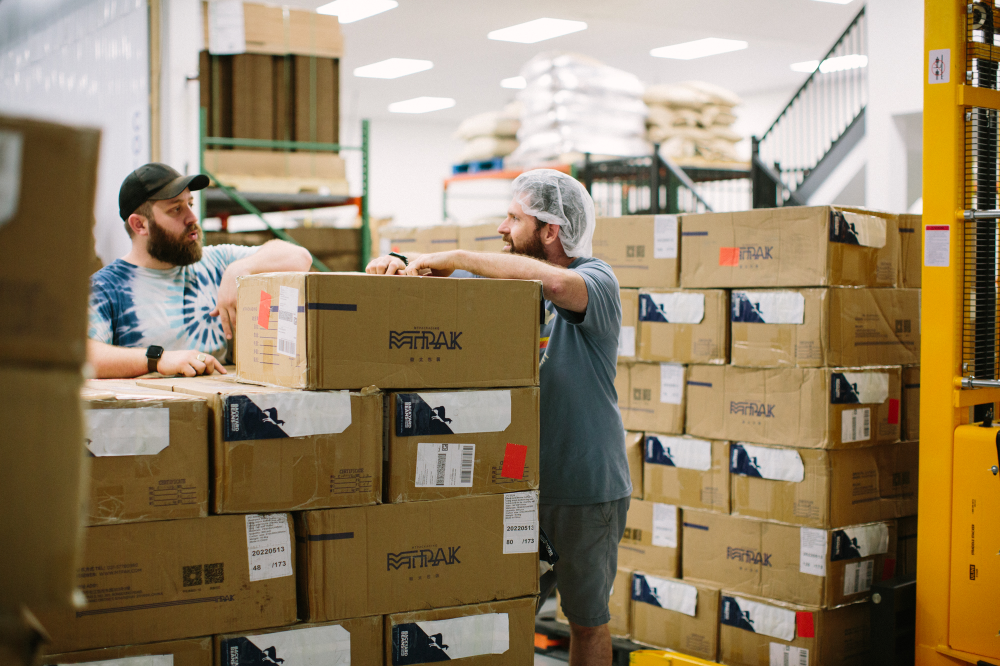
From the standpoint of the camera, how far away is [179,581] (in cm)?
171

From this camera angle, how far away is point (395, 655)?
189 cm

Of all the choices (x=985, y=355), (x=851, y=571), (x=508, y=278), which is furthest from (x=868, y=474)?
(x=508, y=278)

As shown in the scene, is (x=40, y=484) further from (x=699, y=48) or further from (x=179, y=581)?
(x=699, y=48)

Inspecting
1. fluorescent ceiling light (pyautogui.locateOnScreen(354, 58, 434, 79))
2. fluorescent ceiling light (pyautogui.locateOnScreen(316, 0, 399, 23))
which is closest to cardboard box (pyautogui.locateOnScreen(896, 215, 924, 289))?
fluorescent ceiling light (pyautogui.locateOnScreen(316, 0, 399, 23))

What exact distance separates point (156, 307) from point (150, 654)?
1460 mm

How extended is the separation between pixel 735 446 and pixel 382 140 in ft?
45.0

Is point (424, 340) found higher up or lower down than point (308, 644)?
higher up

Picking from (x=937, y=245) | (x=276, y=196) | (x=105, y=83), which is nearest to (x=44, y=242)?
(x=937, y=245)

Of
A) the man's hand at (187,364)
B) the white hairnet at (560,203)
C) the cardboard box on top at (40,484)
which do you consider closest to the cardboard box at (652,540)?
the white hairnet at (560,203)

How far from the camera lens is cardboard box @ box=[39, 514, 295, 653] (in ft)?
5.39

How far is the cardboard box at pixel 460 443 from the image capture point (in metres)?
1.91

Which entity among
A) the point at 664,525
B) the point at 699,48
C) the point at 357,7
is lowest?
the point at 664,525

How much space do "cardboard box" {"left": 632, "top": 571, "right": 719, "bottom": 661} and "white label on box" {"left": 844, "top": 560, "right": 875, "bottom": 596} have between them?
521mm

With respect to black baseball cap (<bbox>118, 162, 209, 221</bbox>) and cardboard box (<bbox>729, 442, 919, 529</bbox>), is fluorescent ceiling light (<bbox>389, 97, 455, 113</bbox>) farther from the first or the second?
black baseball cap (<bbox>118, 162, 209, 221</bbox>)
